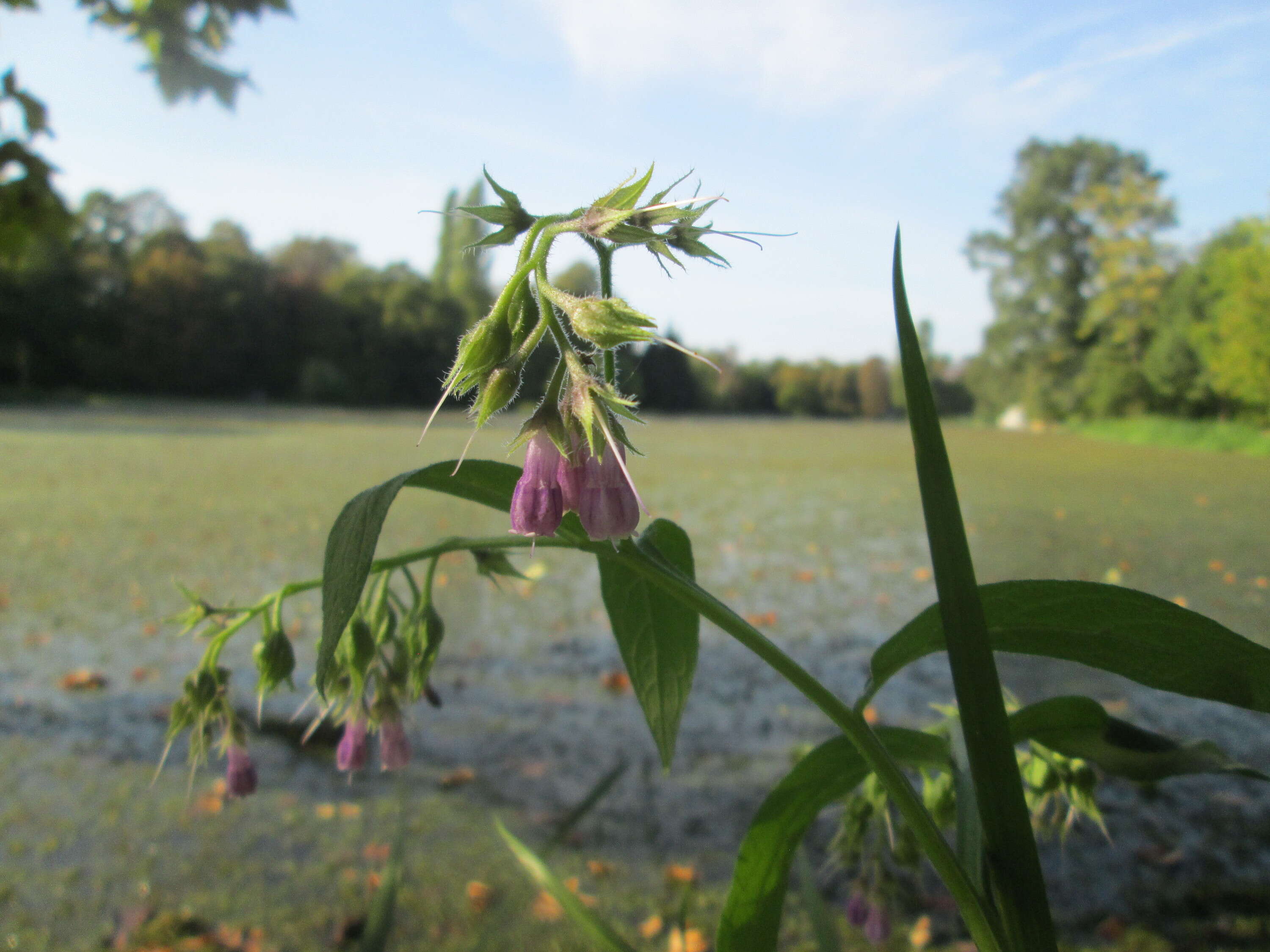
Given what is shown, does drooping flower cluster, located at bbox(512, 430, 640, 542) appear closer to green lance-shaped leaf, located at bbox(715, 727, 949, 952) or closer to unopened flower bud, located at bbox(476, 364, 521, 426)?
unopened flower bud, located at bbox(476, 364, 521, 426)

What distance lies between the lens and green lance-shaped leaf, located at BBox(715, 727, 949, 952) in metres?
0.44

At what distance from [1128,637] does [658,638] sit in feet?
0.78

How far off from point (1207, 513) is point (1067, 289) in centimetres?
1540

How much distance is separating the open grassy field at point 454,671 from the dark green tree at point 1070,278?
930 centimetres

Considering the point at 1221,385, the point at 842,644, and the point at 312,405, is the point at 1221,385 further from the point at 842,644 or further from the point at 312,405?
the point at 312,405

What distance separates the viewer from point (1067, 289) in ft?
63.7

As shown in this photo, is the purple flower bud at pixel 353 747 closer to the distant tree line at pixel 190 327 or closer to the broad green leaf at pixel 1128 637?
the broad green leaf at pixel 1128 637

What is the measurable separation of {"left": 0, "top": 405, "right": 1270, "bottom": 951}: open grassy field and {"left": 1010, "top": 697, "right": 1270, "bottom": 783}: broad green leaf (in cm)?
67

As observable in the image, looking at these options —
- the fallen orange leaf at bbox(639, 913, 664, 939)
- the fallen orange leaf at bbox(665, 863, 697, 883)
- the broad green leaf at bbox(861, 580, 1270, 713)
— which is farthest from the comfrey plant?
the fallen orange leaf at bbox(665, 863, 697, 883)

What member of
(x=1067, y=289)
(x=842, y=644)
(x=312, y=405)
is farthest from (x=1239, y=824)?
(x=1067, y=289)

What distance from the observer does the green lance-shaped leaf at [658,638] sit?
0.48 m

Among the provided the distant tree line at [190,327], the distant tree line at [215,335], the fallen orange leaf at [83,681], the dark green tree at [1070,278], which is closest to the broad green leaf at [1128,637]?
the fallen orange leaf at [83,681]

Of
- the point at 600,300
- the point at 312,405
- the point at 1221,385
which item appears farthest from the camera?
the point at 312,405

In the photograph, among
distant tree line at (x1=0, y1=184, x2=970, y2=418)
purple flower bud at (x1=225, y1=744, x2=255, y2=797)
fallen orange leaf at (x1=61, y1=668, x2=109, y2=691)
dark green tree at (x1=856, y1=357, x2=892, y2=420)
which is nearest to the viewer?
purple flower bud at (x1=225, y1=744, x2=255, y2=797)
